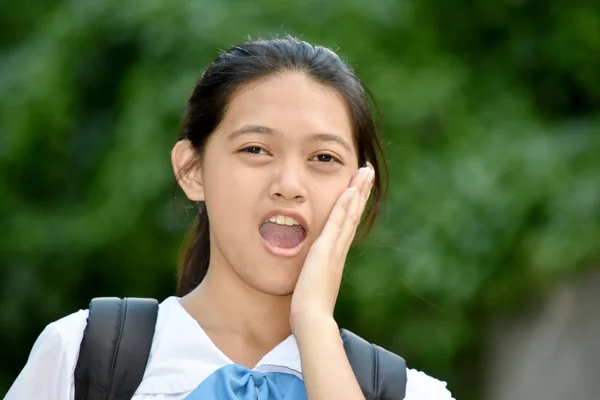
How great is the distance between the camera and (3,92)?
6.04 m

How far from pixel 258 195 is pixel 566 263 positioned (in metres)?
3.37

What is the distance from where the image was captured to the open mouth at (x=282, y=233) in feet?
8.16

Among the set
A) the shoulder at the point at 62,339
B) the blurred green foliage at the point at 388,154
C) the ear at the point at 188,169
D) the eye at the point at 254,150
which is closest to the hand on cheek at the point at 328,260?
the eye at the point at 254,150

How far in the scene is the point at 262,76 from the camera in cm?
262

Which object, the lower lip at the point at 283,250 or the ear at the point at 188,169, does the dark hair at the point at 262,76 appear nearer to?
the ear at the point at 188,169

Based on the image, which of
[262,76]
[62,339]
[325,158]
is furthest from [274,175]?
[62,339]

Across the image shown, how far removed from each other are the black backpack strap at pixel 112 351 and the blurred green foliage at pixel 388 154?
2.67 m

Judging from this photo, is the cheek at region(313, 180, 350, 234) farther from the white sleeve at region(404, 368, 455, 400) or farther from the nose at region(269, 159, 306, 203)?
the white sleeve at region(404, 368, 455, 400)

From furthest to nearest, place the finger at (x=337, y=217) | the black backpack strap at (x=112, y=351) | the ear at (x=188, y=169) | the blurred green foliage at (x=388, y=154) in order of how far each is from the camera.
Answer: the blurred green foliage at (x=388, y=154) < the ear at (x=188, y=169) < the finger at (x=337, y=217) < the black backpack strap at (x=112, y=351)

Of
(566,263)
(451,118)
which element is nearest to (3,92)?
(451,118)

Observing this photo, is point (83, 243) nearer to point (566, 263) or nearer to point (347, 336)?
point (566, 263)

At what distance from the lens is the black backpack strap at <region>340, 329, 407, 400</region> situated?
245 centimetres

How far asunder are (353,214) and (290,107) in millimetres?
298

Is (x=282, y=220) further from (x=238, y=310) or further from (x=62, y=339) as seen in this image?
(x=62, y=339)
